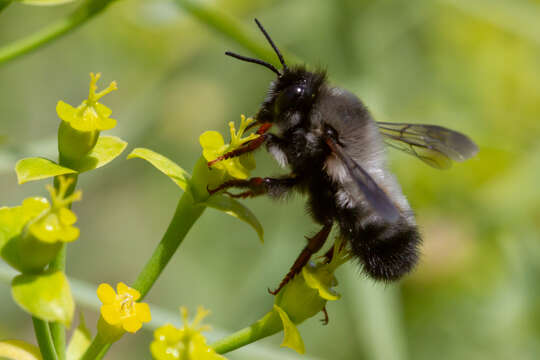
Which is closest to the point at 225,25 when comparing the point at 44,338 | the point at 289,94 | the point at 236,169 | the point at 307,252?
the point at 289,94

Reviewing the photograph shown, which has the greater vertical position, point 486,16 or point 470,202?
point 486,16

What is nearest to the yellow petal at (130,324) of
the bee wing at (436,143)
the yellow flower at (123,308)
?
the yellow flower at (123,308)

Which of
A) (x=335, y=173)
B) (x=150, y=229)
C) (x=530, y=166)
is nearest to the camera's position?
(x=335, y=173)

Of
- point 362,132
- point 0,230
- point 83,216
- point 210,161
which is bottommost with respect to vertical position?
point 83,216

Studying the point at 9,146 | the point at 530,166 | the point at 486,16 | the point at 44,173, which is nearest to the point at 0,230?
the point at 44,173

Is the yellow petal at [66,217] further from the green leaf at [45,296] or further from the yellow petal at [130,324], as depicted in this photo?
the yellow petal at [130,324]

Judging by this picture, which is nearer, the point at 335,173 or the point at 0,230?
the point at 0,230

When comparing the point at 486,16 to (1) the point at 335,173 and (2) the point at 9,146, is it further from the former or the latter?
(2) the point at 9,146
